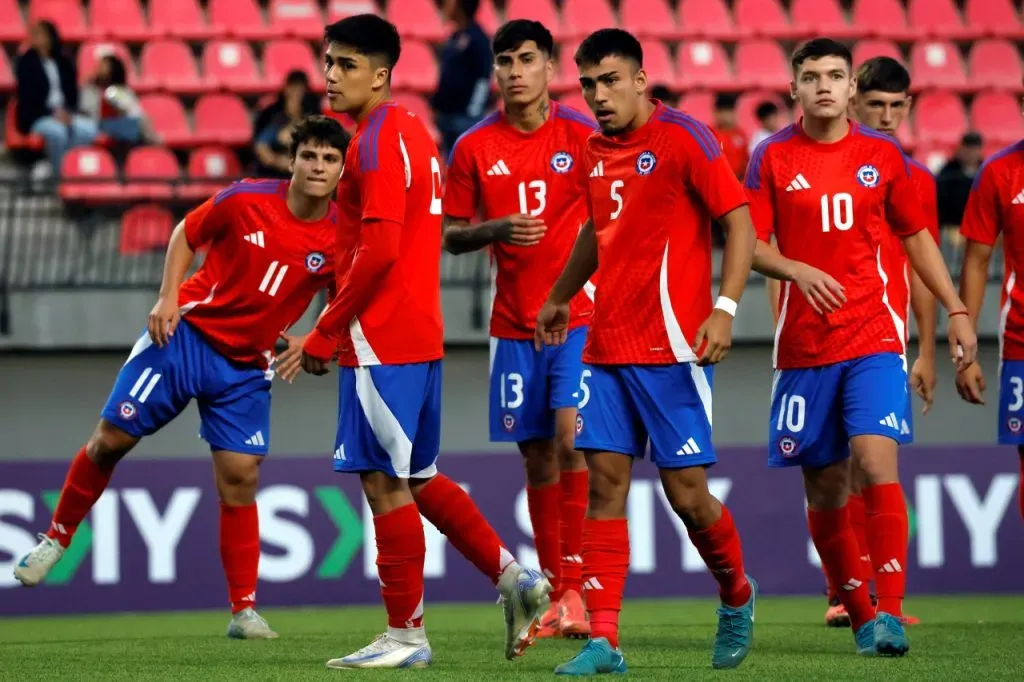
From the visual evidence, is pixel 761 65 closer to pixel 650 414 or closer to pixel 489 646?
pixel 489 646

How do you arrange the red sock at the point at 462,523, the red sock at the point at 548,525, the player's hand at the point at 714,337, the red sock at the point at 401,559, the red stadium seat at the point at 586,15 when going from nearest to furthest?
the player's hand at the point at 714,337 → the red sock at the point at 401,559 → the red sock at the point at 462,523 → the red sock at the point at 548,525 → the red stadium seat at the point at 586,15

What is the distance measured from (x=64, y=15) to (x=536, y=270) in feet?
30.1

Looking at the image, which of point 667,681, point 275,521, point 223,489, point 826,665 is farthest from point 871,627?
point 275,521

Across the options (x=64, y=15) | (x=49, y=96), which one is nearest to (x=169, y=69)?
(x=64, y=15)

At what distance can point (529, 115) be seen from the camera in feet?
25.3

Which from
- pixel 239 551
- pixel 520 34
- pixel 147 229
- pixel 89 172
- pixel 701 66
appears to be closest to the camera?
pixel 520 34

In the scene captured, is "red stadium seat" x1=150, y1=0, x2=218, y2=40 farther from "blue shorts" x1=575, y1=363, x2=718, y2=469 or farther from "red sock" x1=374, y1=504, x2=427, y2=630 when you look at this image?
→ "blue shorts" x1=575, y1=363, x2=718, y2=469

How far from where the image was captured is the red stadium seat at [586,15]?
1585cm

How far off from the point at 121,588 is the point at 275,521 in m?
0.99

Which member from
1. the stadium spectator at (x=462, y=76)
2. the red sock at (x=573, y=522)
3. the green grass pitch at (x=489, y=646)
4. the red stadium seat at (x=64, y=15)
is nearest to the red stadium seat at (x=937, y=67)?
the stadium spectator at (x=462, y=76)

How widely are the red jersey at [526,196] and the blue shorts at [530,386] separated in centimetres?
8

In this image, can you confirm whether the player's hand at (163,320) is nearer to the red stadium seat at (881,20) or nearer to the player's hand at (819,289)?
the player's hand at (819,289)

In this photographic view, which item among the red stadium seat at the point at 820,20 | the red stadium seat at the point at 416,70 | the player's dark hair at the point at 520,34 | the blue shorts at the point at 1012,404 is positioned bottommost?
the blue shorts at the point at 1012,404

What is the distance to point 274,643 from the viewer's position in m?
7.51
